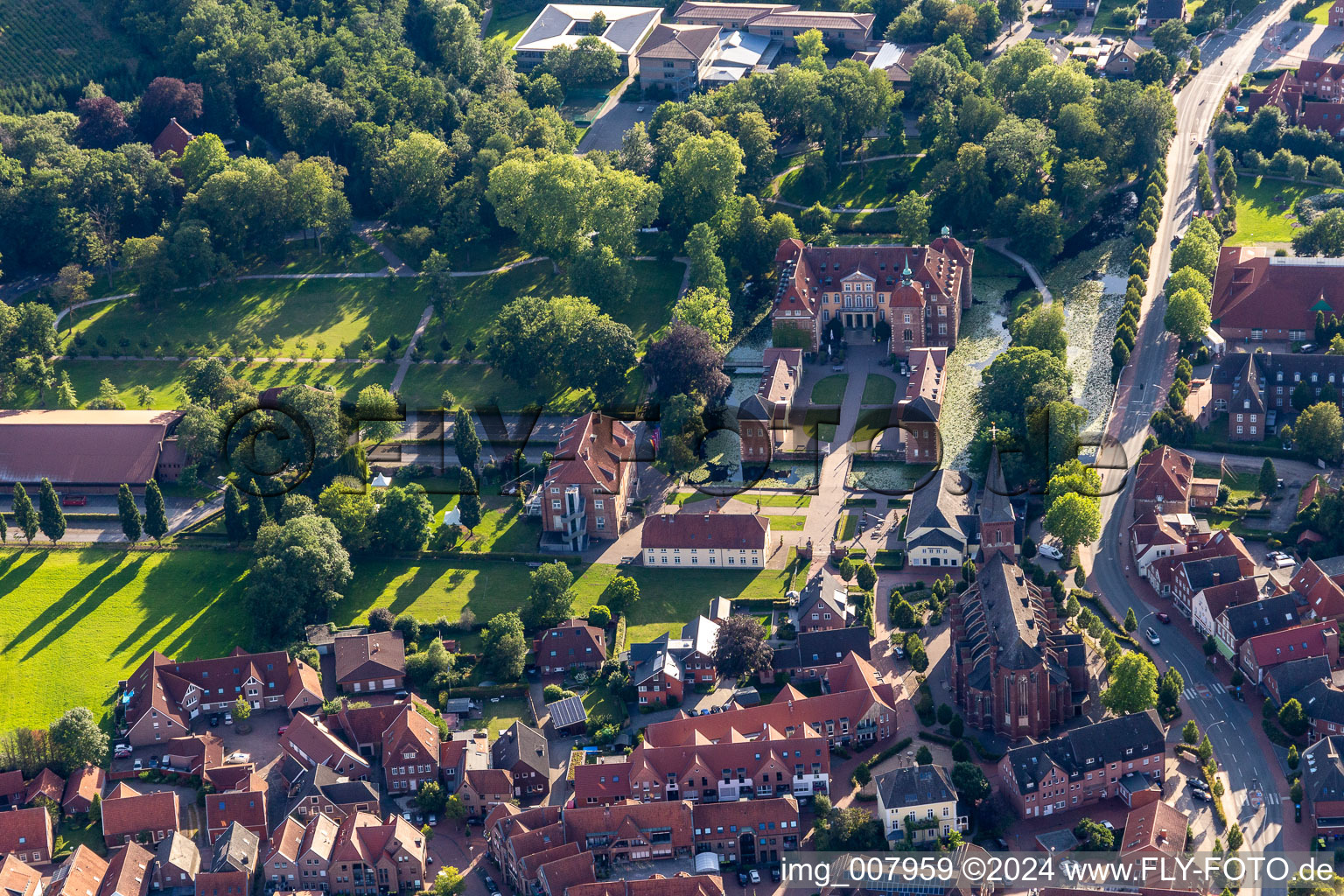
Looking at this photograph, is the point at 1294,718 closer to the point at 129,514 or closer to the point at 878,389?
the point at 878,389

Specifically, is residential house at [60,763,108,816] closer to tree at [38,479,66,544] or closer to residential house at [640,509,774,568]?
tree at [38,479,66,544]

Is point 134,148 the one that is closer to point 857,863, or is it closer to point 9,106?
point 9,106

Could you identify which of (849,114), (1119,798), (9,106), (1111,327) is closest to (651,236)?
(849,114)

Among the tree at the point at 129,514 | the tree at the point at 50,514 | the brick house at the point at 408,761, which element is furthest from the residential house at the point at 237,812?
the tree at the point at 50,514

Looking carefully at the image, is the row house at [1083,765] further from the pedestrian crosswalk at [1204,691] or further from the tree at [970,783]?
the pedestrian crosswalk at [1204,691]

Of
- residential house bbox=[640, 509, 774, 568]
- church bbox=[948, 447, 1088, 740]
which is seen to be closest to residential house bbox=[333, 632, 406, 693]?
residential house bbox=[640, 509, 774, 568]

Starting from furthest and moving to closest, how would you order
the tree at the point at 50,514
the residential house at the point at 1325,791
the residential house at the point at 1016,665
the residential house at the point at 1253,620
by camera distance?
1. the tree at the point at 50,514
2. the residential house at the point at 1253,620
3. the residential house at the point at 1016,665
4. the residential house at the point at 1325,791
